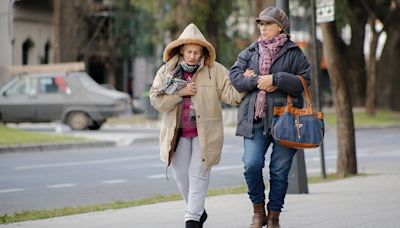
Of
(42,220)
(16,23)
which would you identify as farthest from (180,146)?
(16,23)

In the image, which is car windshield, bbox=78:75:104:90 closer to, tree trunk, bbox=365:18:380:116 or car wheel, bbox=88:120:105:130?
car wheel, bbox=88:120:105:130

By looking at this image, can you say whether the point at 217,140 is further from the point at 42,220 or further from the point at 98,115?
the point at 98,115

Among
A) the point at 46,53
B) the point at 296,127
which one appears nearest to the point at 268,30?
the point at 296,127

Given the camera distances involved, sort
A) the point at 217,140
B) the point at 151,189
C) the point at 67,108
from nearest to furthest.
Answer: the point at 217,140, the point at 151,189, the point at 67,108

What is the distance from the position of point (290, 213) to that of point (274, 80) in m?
2.27

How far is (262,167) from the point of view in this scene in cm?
927

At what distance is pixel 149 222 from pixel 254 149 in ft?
5.48

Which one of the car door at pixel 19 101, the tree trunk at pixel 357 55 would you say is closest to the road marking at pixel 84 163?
the car door at pixel 19 101

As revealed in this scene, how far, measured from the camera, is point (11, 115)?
3117 centimetres

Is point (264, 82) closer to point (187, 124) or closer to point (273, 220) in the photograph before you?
point (187, 124)

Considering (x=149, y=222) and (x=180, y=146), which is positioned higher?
(x=180, y=146)

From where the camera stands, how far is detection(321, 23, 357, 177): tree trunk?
16.8 metres

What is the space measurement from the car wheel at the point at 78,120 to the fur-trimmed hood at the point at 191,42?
21897 mm

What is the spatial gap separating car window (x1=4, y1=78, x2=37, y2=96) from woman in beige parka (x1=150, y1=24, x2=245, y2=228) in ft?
73.9
